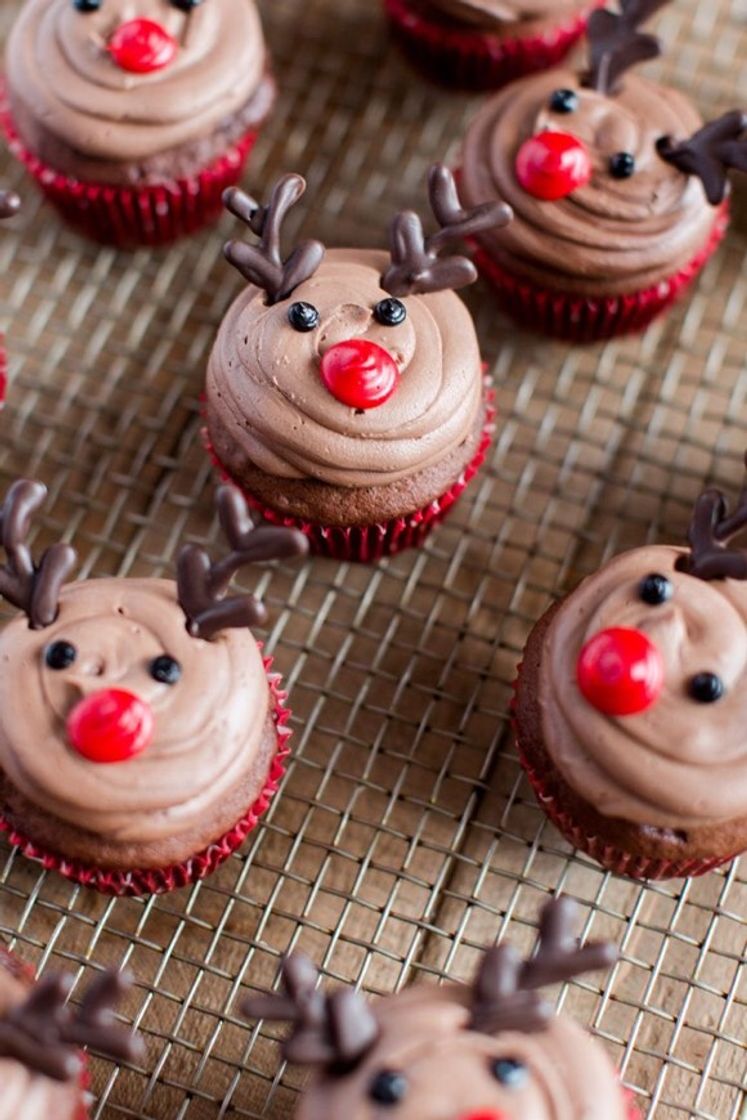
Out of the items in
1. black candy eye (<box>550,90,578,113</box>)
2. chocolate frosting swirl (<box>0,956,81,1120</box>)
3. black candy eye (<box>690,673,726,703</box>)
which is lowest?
chocolate frosting swirl (<box>0,956,81,1120</box>)

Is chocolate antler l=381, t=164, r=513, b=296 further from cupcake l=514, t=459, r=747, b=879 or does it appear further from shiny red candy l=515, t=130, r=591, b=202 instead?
cupcake l=514, t=459, r=747, b=879

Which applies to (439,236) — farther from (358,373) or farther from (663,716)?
(663,716)

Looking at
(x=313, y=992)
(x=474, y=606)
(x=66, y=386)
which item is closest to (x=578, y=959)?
(x=313, y=992)

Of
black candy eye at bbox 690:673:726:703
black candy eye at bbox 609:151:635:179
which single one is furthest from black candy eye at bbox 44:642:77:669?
black candy eye at bbox 609:151:635:179

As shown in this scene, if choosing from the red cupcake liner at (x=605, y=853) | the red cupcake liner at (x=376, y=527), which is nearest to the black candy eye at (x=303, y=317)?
the red cupcake liner at (x=376, y=527)

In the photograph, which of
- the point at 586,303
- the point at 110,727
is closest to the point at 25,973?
the point at 110,727

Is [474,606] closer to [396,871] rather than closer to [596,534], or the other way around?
[596,534]

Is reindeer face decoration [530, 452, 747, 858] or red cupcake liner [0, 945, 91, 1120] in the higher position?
reindeer face decoration [530, 452, 747, 858]
